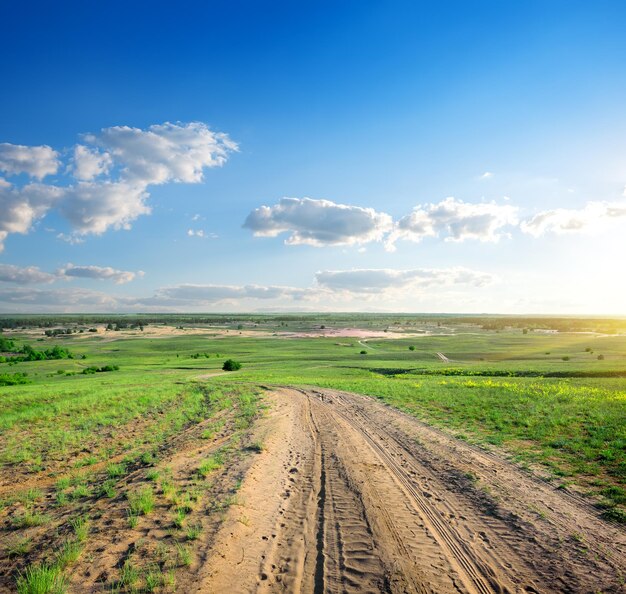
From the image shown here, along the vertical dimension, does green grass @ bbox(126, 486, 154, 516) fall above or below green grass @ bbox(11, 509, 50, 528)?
above

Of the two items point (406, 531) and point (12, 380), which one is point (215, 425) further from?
point (12, 380)

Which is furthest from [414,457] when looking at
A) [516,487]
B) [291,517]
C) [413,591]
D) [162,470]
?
[162,470]

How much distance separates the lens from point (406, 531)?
7613 millimetres

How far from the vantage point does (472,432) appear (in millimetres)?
16031

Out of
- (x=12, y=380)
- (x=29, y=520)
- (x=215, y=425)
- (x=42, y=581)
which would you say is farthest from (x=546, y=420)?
(x=12, y=380)

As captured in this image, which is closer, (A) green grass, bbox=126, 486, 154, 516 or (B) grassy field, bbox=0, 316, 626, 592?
(B) grassy field, bbox=0, 316, 626, 592

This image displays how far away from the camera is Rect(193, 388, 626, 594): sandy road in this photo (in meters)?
6.12

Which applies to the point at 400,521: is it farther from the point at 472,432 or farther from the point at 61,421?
the point at 61,421

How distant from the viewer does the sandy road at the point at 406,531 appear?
6.12 metres

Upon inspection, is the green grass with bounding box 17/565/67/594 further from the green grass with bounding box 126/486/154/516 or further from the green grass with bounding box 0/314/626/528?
the green grass with bounding box 126/486/154/516

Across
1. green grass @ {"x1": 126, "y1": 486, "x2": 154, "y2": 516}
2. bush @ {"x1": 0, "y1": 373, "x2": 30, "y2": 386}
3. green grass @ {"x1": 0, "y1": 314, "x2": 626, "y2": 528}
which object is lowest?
bush @ {"x1": 0, "y1": 373, "x2": 30, "y2": 386}

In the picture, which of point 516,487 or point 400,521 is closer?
point 400,521

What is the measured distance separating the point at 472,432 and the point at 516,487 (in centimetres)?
Answer: 626

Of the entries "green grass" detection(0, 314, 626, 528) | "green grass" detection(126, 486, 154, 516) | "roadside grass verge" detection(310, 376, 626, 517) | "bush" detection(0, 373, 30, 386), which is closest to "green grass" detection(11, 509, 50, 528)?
"green grass" detection(0, 314, 626, 528)
